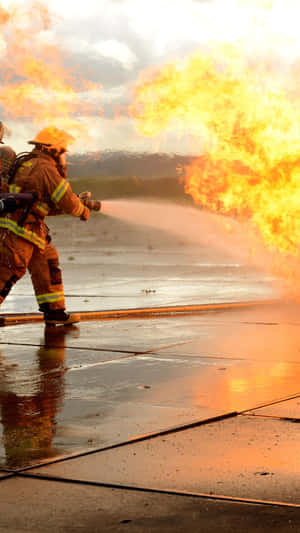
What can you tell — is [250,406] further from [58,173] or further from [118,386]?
[58,173]

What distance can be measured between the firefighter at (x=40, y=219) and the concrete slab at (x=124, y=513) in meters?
4.67

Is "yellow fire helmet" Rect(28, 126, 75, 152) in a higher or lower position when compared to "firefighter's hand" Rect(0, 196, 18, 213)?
higher

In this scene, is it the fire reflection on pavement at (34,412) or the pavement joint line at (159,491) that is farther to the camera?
the fire reflection on pavement at (34,412)

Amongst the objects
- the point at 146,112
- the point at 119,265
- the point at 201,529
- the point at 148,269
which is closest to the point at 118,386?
the point at 201,529

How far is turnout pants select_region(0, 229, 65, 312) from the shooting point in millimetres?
8180

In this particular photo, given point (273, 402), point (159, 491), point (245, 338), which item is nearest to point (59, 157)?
point (245, 338)

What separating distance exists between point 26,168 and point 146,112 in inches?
121

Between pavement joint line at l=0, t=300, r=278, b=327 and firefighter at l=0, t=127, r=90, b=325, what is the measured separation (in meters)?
0.55

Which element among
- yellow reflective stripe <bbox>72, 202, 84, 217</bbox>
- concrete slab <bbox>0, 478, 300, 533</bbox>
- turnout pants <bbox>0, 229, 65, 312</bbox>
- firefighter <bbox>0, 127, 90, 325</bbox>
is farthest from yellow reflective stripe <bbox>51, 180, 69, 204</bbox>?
concrete slab <bbox>0, 478, 300, 533</bbox>

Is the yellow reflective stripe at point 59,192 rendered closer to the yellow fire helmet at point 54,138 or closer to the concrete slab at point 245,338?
the yellow fire helmet at point 54,138

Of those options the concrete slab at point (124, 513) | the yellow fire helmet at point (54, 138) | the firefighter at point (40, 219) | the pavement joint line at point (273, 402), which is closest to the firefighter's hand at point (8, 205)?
the firefighter at point (40, 219)

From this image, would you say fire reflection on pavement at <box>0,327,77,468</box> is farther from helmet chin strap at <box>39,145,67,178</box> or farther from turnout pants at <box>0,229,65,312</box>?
helmet chin strap at <box>39,145,67,178</box>

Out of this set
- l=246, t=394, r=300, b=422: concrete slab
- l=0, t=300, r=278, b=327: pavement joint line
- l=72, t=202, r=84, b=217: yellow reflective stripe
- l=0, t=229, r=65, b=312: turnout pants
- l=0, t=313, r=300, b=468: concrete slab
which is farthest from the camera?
l=0, t=300, r=278, b=327: pavement joint line

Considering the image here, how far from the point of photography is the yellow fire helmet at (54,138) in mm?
8578
